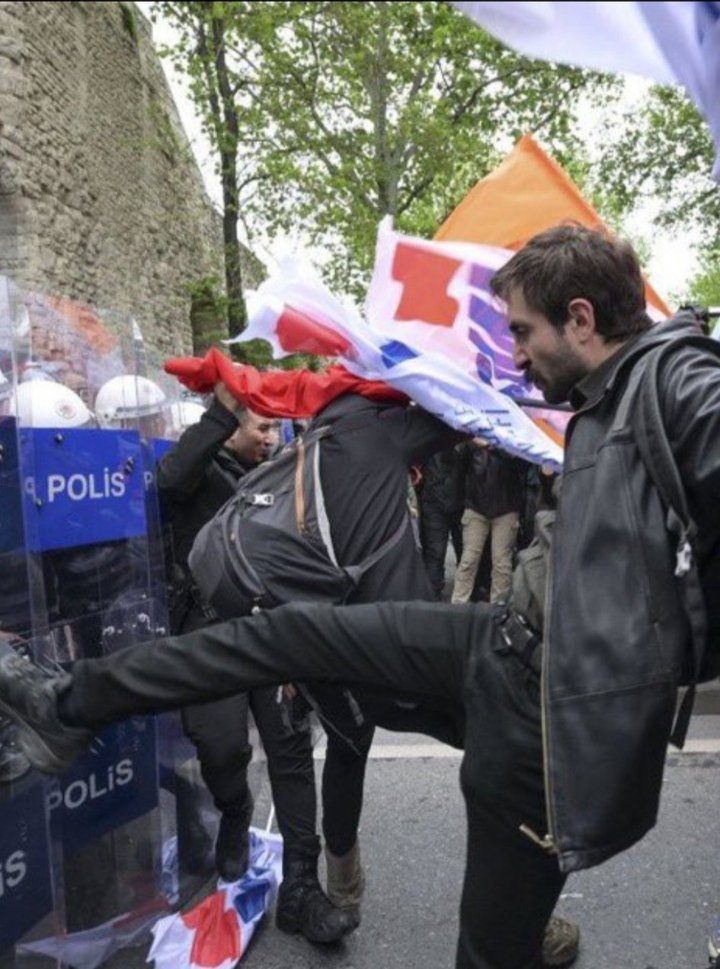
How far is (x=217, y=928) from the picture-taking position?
8.79ft

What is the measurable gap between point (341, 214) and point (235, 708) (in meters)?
12.7

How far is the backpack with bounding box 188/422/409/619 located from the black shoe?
2.94 ft

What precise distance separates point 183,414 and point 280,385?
140 centimetres

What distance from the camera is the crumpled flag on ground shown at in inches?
102

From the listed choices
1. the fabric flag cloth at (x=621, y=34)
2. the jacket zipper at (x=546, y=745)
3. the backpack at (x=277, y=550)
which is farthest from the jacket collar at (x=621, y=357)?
the backpack at (x=277, y=550)

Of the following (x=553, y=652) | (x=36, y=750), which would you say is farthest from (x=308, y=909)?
(x=553, y=652)

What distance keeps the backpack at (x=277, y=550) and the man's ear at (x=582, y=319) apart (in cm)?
95

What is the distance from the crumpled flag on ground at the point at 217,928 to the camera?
8.47 feet

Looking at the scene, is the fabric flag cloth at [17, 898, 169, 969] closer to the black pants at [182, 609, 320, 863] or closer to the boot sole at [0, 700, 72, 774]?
the black pants at [182, 609, 320, 863]

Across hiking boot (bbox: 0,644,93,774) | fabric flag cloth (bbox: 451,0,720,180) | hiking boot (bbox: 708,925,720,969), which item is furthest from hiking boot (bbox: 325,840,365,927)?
fabric flag cloth (bbox: 451,0,720,180)

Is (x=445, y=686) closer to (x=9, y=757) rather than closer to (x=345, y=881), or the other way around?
(x=9, y=757)

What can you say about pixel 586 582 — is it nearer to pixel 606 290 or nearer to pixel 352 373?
pixel 606 290

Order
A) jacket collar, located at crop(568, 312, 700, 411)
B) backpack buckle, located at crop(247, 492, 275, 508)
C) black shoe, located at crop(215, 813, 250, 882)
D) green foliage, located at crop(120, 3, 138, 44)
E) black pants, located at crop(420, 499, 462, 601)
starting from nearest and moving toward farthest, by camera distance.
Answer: jacket collar, located at crop(568, 312, 700, 411), backpack buckle, located at crop(247, 492, 275, 508), black shoe, located at crop(215, 813, 250, 882), black pants, located at crop(420, 499, 462, 601), green foliage, located at crop(120, 3, 138, 44)

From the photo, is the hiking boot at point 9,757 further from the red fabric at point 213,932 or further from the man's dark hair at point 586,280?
the man's dark hair at point 586,280
